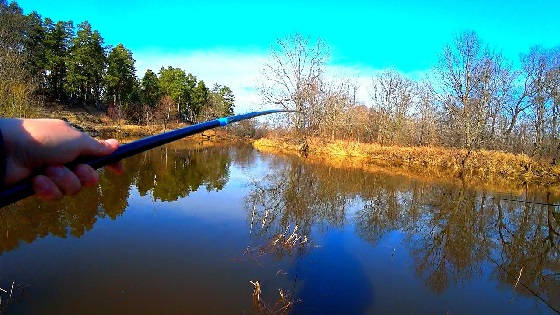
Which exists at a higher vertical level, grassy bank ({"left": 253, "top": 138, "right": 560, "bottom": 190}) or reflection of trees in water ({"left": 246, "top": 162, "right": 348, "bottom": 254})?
grassy bank ({"left": 253, "top": 138, "right": 560, "bottom": 190})

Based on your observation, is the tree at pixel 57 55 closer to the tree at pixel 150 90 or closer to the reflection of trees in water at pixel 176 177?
the tree at pixel 150 90

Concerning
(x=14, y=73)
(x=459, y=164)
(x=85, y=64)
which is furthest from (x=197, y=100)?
(x=459, y=164)

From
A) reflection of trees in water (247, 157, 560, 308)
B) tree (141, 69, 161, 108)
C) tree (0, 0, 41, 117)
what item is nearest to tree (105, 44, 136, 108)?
tree (141, 69, 161, 108)

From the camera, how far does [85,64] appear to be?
175 feet

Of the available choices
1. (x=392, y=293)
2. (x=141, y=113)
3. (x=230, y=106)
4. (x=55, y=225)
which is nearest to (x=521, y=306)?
(x=392, y=293)

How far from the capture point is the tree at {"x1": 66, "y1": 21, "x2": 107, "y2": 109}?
52156 millimetres

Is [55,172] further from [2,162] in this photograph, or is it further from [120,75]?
[120,75]

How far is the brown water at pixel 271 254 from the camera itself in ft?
19.7

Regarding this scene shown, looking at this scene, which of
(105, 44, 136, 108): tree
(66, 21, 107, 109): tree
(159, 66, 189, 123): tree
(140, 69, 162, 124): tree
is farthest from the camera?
(159, 66, 189, 123): tree

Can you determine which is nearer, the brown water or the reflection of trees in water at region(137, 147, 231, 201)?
the brown water

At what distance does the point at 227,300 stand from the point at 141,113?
59642 mm

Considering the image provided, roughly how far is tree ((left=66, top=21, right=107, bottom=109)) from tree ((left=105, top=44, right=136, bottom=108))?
5.00 ft

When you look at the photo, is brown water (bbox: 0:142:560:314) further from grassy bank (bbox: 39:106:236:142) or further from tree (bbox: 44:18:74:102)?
tree (bbox: 44:18:74:102)

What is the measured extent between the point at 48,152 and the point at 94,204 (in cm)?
A: 1200
